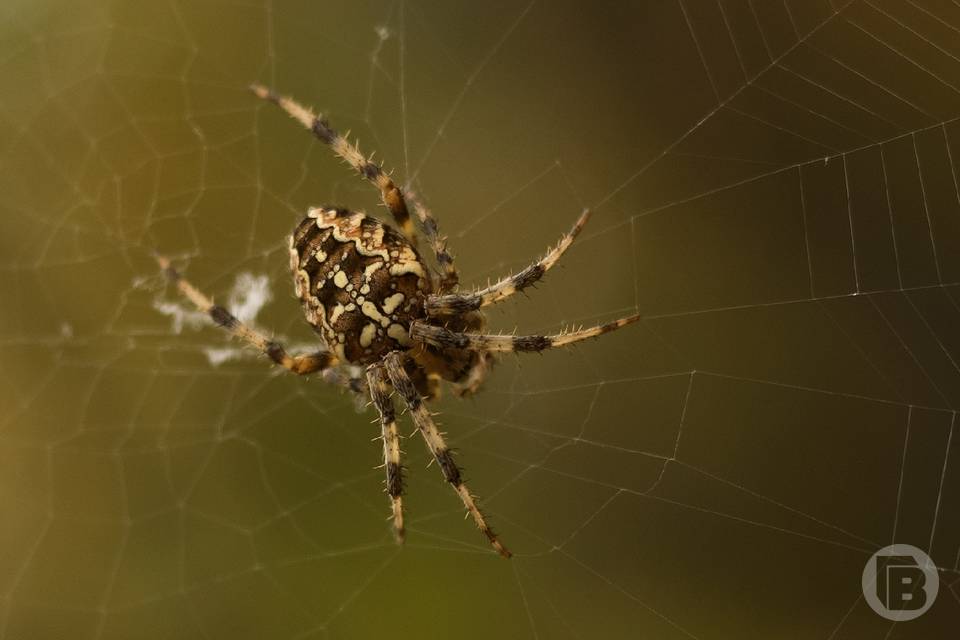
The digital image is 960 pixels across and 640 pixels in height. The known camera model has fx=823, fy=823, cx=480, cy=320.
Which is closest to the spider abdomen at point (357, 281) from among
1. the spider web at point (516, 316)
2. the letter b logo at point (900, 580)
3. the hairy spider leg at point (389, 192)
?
the hairy spider leg at point (389, 192)

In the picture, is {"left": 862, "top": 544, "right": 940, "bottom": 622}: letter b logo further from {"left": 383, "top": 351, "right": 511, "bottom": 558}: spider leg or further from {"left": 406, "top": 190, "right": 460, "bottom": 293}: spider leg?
{"left": 406, "top": 190, "right": 460, "bottom": 293}: spider leg

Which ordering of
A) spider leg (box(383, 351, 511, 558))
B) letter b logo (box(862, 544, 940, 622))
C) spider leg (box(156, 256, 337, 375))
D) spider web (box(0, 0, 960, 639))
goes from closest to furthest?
letter b logo (box(862, 544, 940, 622))
spider leg (box(383, 351, 511, 558))
spider leg (box(156, 256, 337, 375))
spider web (box(0, 0, 960, 639))

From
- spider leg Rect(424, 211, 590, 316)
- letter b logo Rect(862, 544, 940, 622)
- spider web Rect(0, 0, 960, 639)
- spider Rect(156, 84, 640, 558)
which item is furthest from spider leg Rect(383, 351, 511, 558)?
letter b logo Rect(862, 544, 940, 622)

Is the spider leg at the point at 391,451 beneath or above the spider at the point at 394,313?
beneath

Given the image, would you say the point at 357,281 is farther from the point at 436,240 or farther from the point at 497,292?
the point at 497,292

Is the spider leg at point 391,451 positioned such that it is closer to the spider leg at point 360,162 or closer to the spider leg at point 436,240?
the spider leg at point 436,240

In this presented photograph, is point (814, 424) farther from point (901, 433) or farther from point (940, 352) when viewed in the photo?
point (940, 352)

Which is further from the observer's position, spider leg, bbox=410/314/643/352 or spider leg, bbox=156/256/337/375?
spider leg, bbox=156/256/337/375
